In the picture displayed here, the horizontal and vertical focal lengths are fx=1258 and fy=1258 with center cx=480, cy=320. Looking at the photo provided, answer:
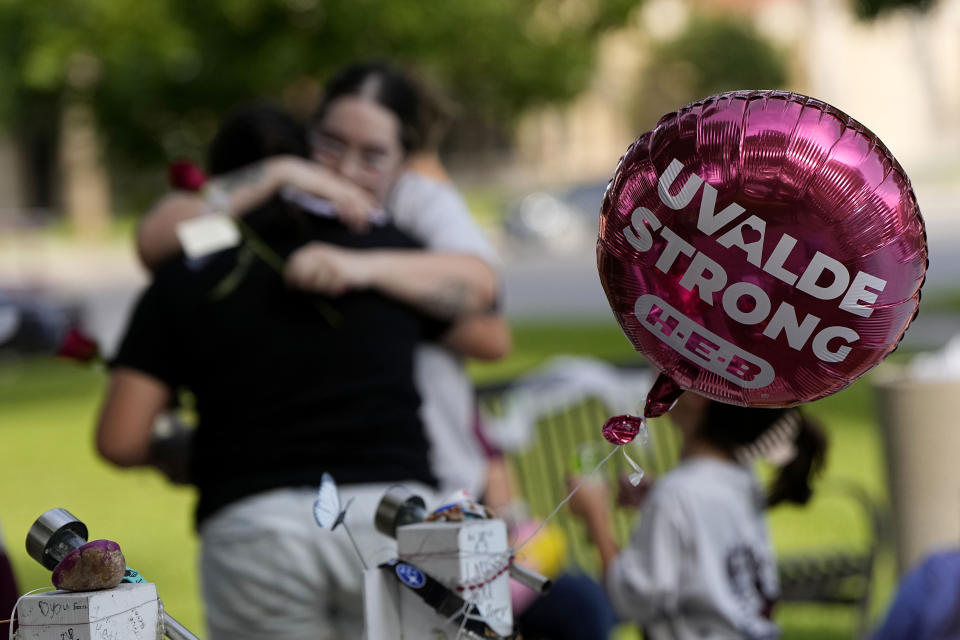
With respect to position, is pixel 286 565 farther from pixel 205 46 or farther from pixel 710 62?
pixel 710 62

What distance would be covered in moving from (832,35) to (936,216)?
1046cm

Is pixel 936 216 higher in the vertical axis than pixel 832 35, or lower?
lower

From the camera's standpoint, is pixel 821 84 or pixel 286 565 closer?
pixel 286 565

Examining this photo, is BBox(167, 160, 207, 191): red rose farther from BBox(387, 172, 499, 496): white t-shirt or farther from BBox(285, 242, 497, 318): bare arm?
BBox(387, 172, 499, 496): white t-shirt

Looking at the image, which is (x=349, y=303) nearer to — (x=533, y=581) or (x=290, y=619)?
(x=290, y=619)

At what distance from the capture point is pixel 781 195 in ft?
4.77

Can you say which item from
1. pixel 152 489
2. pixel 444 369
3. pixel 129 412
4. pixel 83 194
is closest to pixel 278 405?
pixel 129 412

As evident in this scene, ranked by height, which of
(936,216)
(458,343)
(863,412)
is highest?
(936,216)

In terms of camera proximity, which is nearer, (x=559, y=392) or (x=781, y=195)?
(x=781, y=195)

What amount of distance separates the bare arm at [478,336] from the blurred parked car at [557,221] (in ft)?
63.0

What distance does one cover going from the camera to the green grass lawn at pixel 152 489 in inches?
171

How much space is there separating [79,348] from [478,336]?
81 centimetres

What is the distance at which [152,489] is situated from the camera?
7027mm

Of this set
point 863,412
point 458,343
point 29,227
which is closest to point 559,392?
point 458,343
